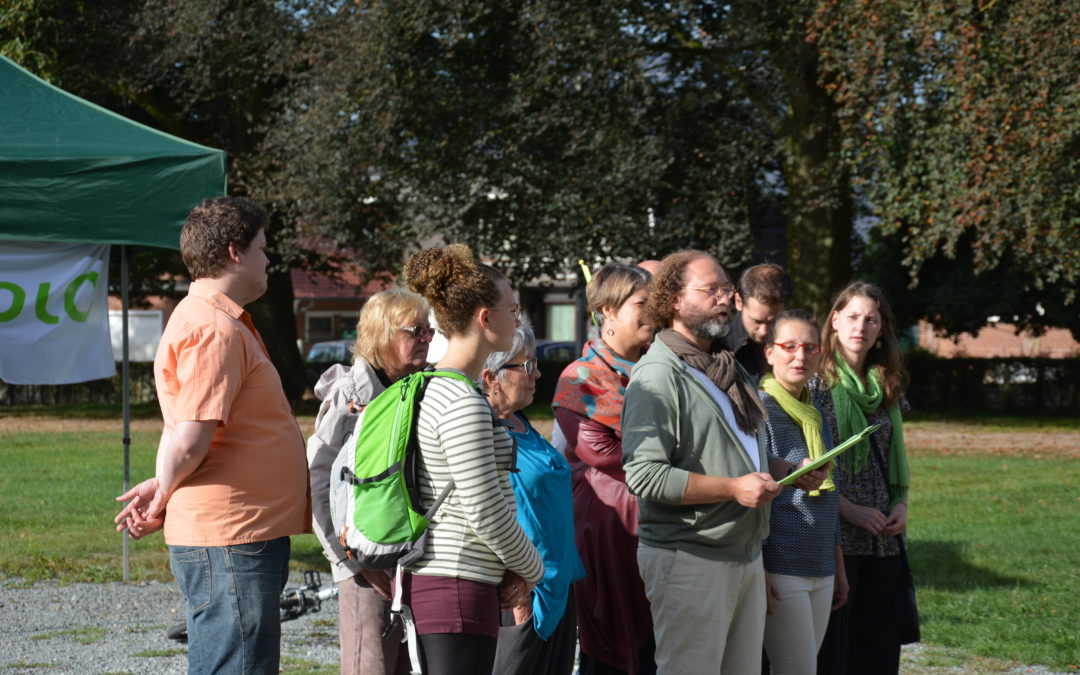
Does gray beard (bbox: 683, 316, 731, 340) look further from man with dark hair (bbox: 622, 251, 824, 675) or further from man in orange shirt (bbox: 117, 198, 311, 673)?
man in orange shirt (bbox: 117, 198, 311, 673)

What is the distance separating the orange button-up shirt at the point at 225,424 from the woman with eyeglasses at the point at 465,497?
52 centimetres

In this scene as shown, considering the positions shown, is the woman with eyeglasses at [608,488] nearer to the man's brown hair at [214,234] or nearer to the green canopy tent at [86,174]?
the man's brown hair at [214,234]

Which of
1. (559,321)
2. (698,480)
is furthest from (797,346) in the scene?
(559,321)

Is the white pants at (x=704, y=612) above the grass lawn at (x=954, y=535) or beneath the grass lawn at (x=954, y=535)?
above

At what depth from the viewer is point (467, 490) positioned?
9.82ft

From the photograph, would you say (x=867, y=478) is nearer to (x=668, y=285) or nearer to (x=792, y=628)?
(x=792, y=628)

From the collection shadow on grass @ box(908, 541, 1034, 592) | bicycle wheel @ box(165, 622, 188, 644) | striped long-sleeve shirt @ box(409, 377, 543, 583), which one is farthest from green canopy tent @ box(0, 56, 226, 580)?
shadow on grass @ box(908, 541, 1034, 592)

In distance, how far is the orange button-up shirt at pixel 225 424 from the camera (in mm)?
3240

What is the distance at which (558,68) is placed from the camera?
16.9m

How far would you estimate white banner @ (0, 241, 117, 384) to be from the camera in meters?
6.19

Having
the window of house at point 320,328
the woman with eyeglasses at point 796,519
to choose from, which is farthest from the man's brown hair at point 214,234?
the window of house at point 320,328

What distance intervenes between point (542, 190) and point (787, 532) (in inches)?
608

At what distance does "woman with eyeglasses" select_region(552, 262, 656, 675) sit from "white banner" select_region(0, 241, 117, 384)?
3.27 meters

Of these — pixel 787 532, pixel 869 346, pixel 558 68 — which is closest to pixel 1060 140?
pixel 558 68
